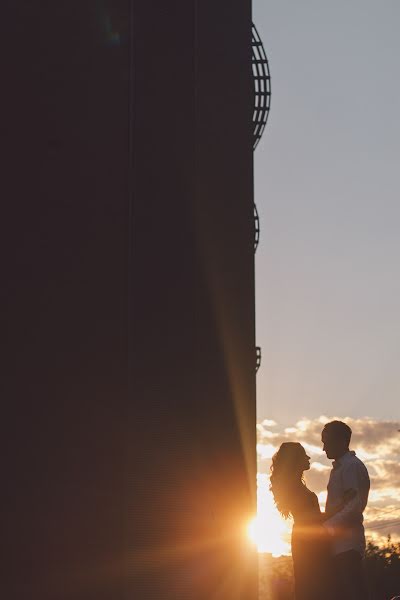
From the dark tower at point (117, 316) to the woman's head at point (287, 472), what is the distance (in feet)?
20.6

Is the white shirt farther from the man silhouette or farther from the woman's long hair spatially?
the woman's long hair

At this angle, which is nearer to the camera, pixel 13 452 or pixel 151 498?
pixel 13 452

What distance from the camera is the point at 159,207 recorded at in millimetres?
16109

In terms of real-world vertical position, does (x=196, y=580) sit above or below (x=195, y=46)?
below

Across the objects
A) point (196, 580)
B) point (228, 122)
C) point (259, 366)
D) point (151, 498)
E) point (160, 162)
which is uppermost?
point (228, 122)

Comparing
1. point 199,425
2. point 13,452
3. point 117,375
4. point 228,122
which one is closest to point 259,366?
point 228,122

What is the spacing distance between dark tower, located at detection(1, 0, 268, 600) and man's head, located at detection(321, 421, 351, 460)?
5621mm

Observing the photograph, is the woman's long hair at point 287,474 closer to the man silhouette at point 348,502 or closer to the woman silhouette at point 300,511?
the woman silhouette at point 300,511

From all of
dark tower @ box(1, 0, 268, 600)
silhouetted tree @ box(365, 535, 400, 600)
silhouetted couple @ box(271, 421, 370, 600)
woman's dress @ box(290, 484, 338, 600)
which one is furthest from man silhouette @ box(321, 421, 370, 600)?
silhouetted tree @ box(365, 535, 400, 600)

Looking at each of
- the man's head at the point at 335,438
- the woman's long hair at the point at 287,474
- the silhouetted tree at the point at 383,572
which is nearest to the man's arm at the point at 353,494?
the man's head at the point at 335,438

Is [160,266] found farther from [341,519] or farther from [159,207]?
[341,519]

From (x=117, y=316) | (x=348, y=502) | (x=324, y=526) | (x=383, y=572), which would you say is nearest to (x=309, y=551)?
(x=324, y=526)

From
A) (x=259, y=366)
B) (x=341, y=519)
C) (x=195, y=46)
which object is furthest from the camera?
(x=259, y=366)

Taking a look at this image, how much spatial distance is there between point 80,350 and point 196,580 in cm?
428
